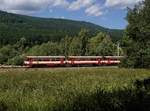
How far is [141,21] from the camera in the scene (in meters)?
70.4

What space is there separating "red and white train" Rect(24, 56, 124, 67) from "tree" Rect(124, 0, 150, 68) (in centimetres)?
1444

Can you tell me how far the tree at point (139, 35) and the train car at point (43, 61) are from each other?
20153mm

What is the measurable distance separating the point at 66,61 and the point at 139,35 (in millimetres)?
22225

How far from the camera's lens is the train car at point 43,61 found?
284ft

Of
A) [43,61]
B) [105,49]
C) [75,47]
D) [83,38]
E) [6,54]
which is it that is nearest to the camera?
[43,61]

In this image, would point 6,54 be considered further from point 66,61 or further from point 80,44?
point 66,61

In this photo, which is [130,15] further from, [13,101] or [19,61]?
[13,101]

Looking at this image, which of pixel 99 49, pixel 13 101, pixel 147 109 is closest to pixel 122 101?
pixel 147 109

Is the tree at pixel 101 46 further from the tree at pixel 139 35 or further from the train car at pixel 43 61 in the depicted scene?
the tree at pixel 139 35

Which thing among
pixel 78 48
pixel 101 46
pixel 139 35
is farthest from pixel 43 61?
pixel 78 48

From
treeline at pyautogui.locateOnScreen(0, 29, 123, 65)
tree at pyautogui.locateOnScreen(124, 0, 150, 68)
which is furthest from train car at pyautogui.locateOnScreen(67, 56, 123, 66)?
treeline at pyautogui.locateOnScreen(0, 29, 123, 65)

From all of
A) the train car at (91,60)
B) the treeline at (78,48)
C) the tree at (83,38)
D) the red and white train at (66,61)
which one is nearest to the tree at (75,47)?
the treeline at (78,48)

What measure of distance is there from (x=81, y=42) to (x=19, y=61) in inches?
921

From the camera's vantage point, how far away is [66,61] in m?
89.6
